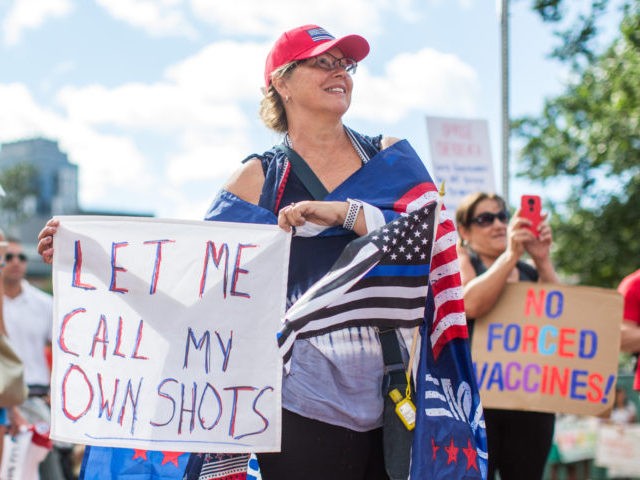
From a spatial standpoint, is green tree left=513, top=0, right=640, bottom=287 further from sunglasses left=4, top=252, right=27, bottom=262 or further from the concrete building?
the concrete building

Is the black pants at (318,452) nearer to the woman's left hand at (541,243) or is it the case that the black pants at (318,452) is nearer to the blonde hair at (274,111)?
the blonde hair at (274,111)

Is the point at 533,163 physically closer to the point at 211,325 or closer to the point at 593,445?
the point at 593,445

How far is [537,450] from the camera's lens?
4477 millimetres

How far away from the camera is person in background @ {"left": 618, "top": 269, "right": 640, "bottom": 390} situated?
4.70m

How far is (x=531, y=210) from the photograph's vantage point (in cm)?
470

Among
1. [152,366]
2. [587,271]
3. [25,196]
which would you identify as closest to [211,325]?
[152,366]

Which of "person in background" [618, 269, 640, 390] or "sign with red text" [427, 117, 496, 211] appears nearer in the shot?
"person in background" [618, 269, 640, 390]

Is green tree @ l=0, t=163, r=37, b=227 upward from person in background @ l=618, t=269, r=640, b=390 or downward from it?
upward

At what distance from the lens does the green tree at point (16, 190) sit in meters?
58.3

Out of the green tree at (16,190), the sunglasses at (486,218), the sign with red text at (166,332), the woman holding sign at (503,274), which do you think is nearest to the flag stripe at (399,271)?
the sign with red text at (166,332)

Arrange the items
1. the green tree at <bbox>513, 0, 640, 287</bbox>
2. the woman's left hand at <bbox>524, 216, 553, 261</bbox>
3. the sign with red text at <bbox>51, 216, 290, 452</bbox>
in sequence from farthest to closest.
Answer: the green tree at <bbox>513, 0, 640, 287</bbox>
the woman's left hand at <bbox>524, 216, 553, 261</bbox>
the sign with red text at <bbox>51, 216, 290, 452</bbox>

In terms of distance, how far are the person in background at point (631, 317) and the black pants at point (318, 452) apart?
233cm

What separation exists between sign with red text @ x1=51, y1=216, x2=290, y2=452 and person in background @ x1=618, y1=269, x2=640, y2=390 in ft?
8.07

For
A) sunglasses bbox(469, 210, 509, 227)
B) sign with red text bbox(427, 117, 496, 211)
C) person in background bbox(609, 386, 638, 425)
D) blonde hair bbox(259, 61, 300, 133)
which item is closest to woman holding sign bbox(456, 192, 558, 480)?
sunglasses bbox(469, 210, 509, 227)
